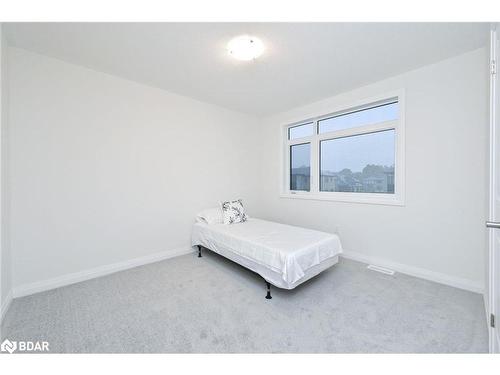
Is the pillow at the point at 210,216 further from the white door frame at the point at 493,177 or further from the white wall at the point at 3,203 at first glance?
the white door frame at the point at 493,177

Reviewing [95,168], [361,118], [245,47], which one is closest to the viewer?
[245,47]

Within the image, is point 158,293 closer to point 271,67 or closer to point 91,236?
point 91,236

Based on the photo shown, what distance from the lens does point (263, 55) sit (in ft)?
7.18

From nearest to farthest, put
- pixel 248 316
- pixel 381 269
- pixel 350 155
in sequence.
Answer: pixel 248 316 → pixel 381 269 → pixel 350 155

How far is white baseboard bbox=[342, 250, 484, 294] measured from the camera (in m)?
2.12

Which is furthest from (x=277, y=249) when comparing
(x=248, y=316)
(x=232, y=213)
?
(x=232, y=213)

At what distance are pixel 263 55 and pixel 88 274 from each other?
125 inches

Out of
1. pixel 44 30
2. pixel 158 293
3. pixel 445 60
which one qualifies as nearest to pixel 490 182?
pixel 445 60

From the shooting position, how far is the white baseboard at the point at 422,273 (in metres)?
2.12

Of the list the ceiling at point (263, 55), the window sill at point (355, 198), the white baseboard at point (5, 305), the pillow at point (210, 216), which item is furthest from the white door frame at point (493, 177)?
the white baseboard at point (5, 305)

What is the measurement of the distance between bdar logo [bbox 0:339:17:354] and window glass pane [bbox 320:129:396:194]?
12.3 feet

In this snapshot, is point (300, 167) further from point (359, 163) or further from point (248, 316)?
point (248, 316)

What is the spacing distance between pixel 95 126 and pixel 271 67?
2.22 m

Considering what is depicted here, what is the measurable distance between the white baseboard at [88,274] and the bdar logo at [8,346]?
791mm
